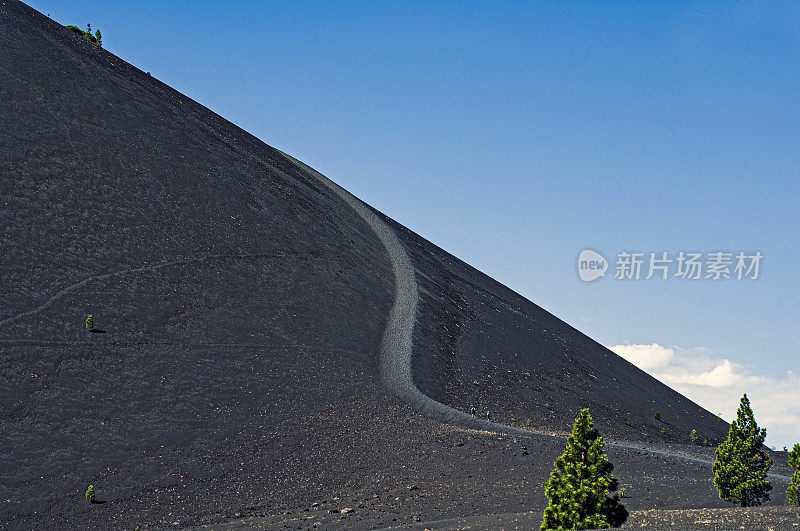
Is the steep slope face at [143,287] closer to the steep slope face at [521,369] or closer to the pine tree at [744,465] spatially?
the steep slope face at [521,369]

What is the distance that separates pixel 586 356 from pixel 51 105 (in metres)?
42.4

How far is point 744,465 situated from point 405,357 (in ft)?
73.2

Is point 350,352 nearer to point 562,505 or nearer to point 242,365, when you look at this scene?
point 242,365

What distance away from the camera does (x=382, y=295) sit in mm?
50344

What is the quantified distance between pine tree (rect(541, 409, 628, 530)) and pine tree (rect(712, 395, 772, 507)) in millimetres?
6231

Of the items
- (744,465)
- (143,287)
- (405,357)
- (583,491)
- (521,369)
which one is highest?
(143,287)

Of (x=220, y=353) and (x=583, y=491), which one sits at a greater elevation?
(x=220, y=353)

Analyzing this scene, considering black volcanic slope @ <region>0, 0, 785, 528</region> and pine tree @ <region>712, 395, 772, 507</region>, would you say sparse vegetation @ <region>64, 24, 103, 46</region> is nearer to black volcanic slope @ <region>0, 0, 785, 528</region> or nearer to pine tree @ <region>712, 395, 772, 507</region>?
black volcanic slope @ <region>0, 0, 785, 528</region>

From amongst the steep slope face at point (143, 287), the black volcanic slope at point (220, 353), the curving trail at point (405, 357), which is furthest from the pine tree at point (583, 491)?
the steep slope face at point (143, 287)

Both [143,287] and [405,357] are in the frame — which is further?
[405,357]

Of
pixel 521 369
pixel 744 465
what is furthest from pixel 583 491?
pixel 521 369

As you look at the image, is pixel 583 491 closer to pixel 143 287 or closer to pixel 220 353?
pixel 220 353

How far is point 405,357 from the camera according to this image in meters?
42.2

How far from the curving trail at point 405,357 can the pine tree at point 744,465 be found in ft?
16.9
